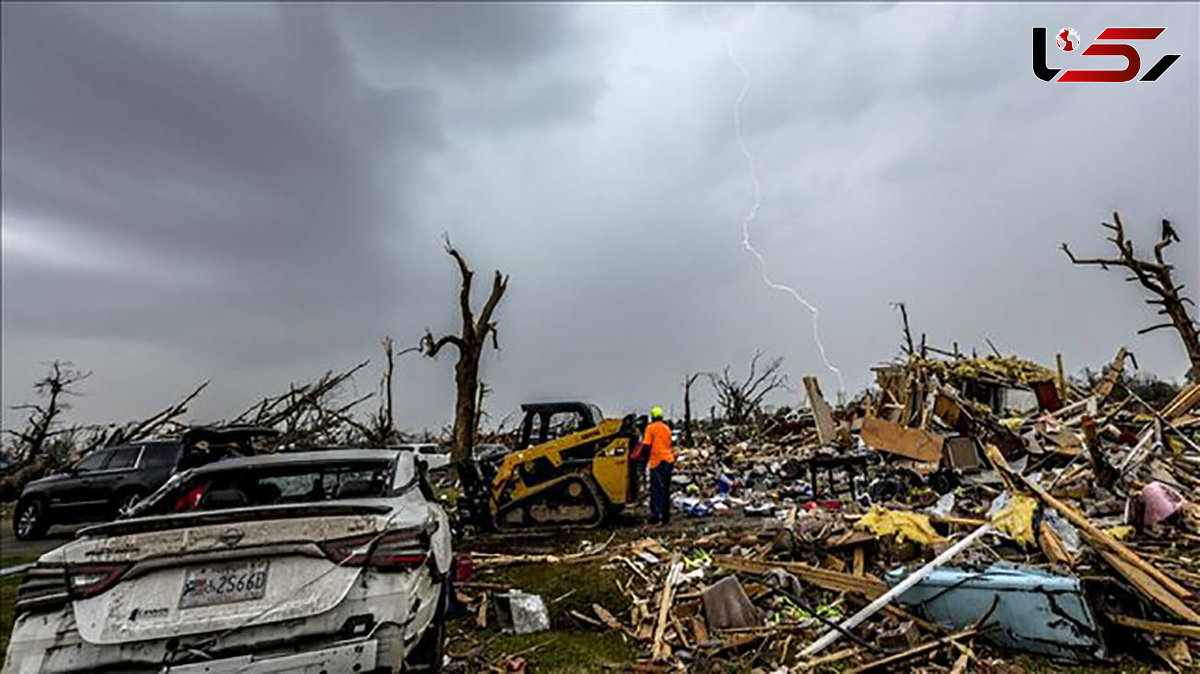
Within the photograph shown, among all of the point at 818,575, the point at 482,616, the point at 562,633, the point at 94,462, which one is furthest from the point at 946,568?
the point at 94,462

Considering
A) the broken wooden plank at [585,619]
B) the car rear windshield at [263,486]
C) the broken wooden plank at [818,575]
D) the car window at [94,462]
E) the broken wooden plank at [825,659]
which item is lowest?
the broken wooden plank at [825,659]

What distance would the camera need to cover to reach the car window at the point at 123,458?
1250 cm

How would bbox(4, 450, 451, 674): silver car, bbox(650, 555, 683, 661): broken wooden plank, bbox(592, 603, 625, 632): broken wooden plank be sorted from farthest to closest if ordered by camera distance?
bbox(592, 603, 625, 632): broken wooden plank → bbox(650, 555, 683, 661): broken wooden plank → bbox(4, 450, 451, 674): silver car

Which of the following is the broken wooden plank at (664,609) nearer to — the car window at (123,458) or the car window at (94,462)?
the car window at (123,458)

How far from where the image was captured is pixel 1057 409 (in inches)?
566

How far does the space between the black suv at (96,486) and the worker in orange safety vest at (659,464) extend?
887 centimetres

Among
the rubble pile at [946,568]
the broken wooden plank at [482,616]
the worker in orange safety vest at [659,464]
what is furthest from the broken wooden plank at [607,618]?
the worker in orange safety vest at [659,464]

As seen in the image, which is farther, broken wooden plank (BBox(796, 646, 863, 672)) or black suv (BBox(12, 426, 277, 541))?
black suv (BBox(12, 426, 277, 541))

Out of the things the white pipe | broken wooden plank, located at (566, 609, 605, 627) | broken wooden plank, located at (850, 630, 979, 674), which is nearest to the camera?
broken wooden plank, located at (850, 630, 979, 674)

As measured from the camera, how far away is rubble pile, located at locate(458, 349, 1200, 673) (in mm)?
4672

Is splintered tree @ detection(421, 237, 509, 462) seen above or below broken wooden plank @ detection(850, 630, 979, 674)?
above

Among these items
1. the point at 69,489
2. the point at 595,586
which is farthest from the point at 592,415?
the point at 69,489

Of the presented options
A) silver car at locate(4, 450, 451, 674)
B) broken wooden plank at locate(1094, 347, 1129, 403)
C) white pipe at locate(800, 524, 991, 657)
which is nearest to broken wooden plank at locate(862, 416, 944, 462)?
→ broken wooden plank at locate(1094, 347, 1129, 403)

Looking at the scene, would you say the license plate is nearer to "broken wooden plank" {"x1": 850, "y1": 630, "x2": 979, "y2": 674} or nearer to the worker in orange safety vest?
"broken wooden plank" {"x1": 850, "y1": 630, "x2": 979, "y2": 674}
